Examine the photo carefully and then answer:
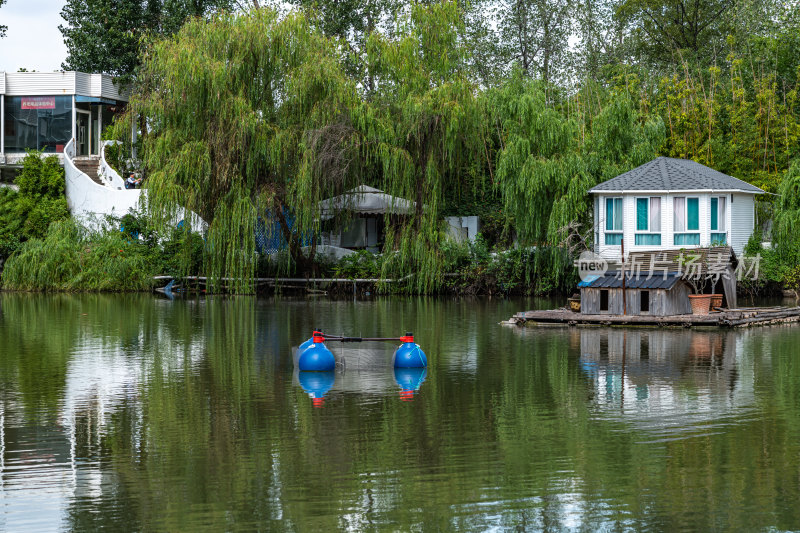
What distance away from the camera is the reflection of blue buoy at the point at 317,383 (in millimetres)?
17344

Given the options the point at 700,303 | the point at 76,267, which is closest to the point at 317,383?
the point at 700,303

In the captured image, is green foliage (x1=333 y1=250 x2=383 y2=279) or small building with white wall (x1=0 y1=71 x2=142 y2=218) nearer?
green foliage (x1=333 y1=250 x2=383 y2=279)

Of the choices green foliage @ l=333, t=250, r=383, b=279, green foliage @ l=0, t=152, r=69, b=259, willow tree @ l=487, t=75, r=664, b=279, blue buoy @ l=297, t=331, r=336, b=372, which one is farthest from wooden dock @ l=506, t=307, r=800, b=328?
green foliage @ l=0, t=152, r=69, b=259

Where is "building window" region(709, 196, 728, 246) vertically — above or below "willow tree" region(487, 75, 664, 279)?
below

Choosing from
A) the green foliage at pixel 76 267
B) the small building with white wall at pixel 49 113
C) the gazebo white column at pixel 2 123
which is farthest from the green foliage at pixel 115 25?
the green foliage at pixel 76 267

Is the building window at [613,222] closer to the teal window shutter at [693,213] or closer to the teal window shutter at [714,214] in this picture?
the teal window shutter at [693,213]

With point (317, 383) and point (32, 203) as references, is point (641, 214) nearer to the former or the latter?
point (317, 383)

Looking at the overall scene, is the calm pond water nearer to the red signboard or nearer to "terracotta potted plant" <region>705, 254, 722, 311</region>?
"terracotta potted plant" <region>705, 254, 722, 311</region>

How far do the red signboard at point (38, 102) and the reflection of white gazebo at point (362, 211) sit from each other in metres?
17.1

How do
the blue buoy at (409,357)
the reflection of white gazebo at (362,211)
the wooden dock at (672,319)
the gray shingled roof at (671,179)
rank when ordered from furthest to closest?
the reflection of white gazebo at (362,211)
the gray shingled roof at (671,179)
the wooden dock at (672,319)
the blue buoy at (409,357)

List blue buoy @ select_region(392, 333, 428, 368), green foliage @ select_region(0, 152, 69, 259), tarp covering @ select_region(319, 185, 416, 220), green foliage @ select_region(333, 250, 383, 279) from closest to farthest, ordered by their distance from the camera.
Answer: blue buoy @ select_region(392, 333, 428, 368)
tarp covering @ select_region(319, 185, 416, 220)
green foliage @ select_region(333, 250, 383, 279)
green foliage @ select_region(0, 152, 69, 259)

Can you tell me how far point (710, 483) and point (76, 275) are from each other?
37.2m

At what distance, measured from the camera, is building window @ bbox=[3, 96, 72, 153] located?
178 ft

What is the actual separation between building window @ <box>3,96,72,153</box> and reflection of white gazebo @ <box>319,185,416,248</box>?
1645cm
